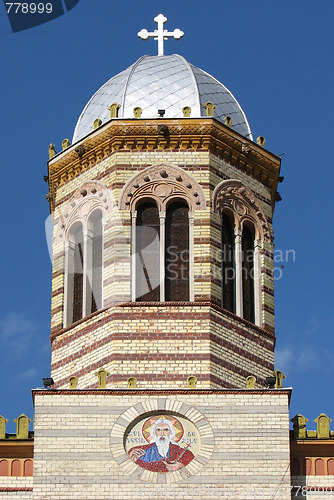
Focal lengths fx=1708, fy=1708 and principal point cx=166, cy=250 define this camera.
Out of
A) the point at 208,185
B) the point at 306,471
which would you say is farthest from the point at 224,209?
the point at 306,471

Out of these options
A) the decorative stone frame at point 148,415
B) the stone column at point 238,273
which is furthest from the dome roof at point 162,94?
the decorative stone frame at point 148,415

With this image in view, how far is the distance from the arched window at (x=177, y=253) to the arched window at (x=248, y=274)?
5.12 feet

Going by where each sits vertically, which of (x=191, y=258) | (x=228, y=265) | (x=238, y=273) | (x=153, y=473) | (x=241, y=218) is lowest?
(x=153, y=473)

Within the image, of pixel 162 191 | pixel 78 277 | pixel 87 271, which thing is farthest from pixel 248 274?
pixel 78 277

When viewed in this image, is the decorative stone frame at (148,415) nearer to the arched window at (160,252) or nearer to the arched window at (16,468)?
the arched window at (16,468)

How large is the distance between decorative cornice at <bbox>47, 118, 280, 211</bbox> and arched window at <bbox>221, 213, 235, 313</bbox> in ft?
5.15

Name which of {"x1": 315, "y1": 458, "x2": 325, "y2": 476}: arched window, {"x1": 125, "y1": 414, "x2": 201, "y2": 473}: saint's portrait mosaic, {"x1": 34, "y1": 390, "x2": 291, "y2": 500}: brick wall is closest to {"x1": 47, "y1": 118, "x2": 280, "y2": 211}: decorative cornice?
{"x1": 34, "y1": 390, "x2": 291, "y2": 500}: brick wall

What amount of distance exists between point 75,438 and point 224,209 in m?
6.85

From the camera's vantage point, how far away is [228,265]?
125 ft

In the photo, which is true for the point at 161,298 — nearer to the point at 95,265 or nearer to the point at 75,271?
the point at 95,265

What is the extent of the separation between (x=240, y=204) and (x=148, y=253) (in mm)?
2627

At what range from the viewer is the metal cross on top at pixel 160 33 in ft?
140

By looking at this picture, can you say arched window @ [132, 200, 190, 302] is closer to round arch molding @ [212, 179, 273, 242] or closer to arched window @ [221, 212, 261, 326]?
round arch molding @ [212, 179, 273, 242]

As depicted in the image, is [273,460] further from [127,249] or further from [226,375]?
[127,249]
